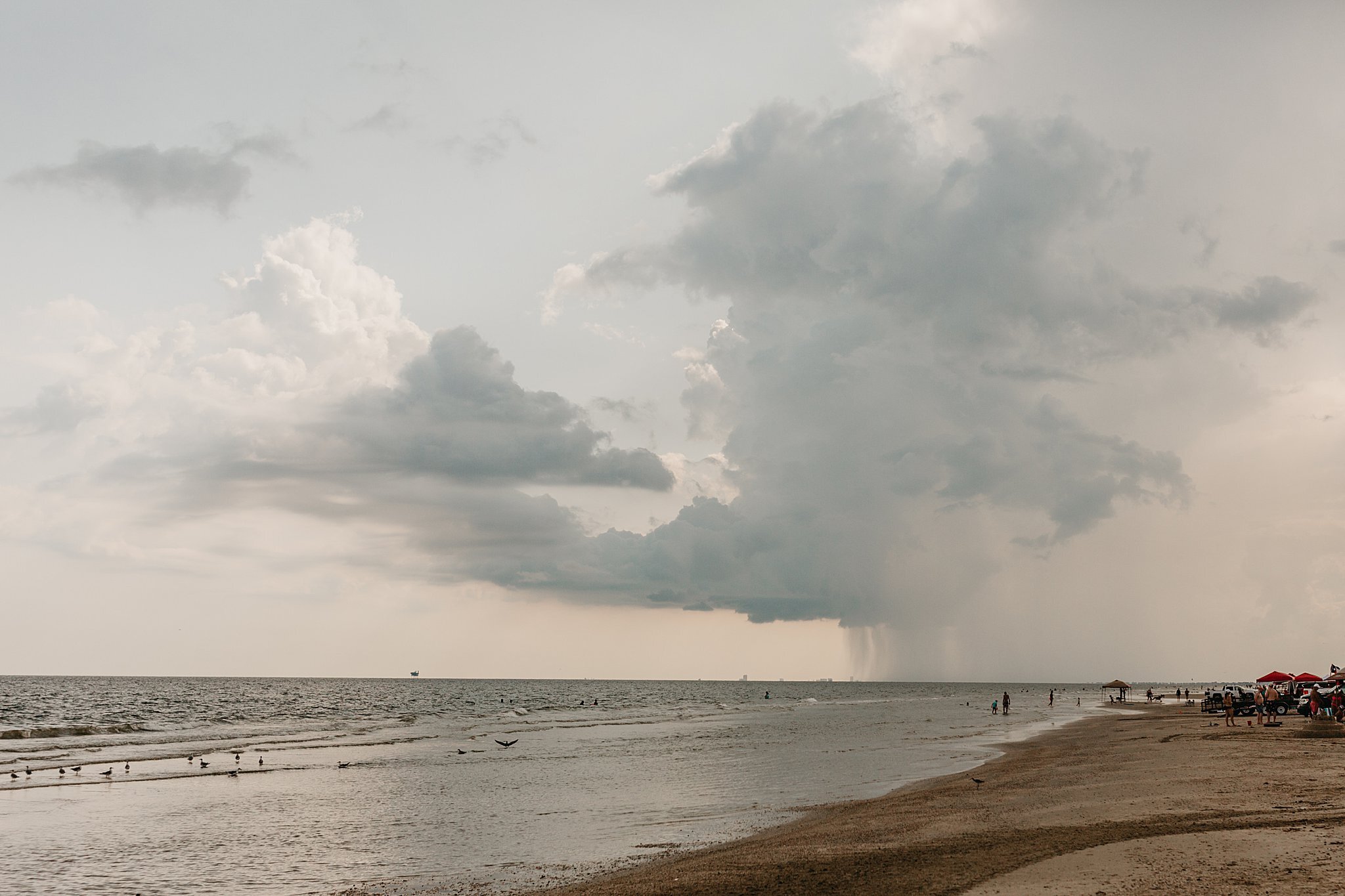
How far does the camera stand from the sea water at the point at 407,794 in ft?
70.0

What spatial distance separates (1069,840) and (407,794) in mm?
26282

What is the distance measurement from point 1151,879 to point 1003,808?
10631mm

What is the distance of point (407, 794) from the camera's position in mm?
35000

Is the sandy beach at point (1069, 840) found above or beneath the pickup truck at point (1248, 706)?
above

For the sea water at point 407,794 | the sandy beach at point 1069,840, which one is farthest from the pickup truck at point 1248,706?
the sandy beach at point 1069,840

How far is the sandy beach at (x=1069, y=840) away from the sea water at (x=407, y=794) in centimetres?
304

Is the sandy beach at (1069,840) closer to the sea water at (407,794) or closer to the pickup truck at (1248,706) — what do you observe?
the sea water at (407,794)

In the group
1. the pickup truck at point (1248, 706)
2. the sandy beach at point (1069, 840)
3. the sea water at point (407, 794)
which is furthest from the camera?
the pickup truck at point (1248, 706)

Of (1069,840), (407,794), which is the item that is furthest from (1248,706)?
(407,794)

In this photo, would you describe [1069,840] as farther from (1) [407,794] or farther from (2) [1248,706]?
(2) [1248,706]

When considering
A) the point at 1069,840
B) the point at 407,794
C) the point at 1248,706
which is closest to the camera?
the point at 1069,840

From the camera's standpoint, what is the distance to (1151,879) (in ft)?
43.7

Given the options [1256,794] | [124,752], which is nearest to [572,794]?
[1256,794]

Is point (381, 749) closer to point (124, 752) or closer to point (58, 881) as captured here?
point (124, 752)
